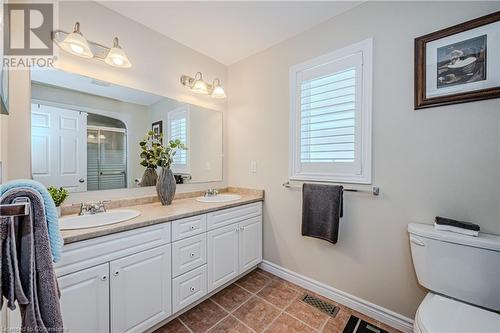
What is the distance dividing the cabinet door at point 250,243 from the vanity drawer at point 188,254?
0.44 meters

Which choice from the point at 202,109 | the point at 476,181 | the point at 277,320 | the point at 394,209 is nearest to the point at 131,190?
the point at 202,109

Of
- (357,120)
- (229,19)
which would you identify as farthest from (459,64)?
(229,19)

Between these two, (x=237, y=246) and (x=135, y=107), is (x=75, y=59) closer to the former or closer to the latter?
(x=135, y=107)

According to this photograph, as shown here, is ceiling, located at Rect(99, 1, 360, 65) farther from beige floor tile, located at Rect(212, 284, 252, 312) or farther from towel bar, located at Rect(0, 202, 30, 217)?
beige floor tile, located at Rect(212, 284, 252, 312)

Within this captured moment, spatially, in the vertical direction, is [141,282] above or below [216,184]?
below

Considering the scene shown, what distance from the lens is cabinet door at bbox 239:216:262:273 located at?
1.99 metres

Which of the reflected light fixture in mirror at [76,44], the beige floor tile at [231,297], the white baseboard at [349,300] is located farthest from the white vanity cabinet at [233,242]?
the reflected light fixture in mirror at [76,44]

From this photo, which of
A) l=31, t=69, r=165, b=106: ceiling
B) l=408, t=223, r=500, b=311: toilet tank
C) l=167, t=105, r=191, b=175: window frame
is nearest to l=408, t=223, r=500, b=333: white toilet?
l=408, t=223, r=500, b=311: toilet tank

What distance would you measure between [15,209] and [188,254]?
112 cm

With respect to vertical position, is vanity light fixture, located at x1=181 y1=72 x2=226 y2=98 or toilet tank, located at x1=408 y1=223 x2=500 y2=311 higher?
vanity light fixture, located at x1=181 y1=72 x2=226 y2=98

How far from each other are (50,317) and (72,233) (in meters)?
0.47

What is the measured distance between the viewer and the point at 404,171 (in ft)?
4.70

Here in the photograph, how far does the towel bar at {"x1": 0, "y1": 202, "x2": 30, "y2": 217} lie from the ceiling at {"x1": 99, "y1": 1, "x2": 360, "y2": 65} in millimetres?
1692

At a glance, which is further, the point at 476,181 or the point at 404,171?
the point at 404,171
